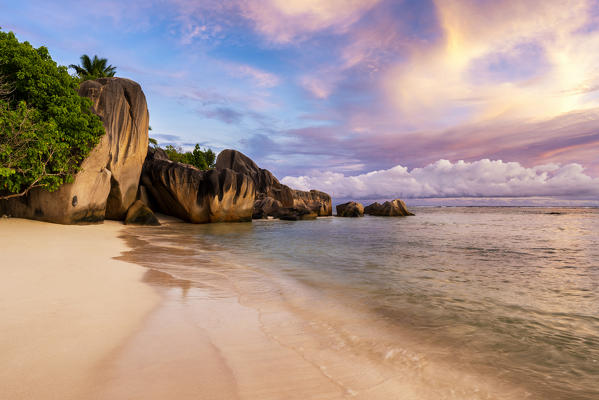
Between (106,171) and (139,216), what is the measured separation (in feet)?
12.7

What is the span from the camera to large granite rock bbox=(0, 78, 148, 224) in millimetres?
13320

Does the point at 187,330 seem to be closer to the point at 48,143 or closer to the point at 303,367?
the point at 303,367

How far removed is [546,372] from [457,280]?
3.85 m

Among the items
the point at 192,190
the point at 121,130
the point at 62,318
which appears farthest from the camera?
the point at 192,190

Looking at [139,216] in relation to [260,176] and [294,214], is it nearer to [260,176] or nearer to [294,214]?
[294,214]

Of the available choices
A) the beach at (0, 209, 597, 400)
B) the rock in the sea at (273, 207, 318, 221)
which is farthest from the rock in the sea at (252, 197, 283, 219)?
the beach at (0, 209, 597, 400)

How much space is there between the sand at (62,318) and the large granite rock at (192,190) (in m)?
16.0

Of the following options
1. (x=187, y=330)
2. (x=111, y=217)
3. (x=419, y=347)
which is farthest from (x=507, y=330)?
(x=111, y=217)

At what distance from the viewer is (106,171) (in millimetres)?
15562

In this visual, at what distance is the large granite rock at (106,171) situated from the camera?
43.7 feet

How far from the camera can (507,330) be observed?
3.73m

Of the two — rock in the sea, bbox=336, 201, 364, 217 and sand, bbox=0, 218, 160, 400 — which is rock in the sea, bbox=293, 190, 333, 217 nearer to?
rock in the sea, bbox=336, 201, 364, 217

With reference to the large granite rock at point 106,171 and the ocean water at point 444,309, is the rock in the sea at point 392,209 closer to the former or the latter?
the ocean water at point 444,309

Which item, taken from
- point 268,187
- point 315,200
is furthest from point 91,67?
point 315,200
